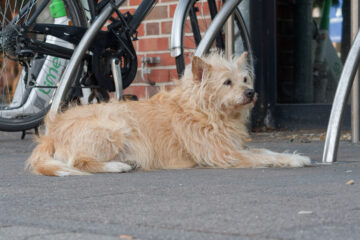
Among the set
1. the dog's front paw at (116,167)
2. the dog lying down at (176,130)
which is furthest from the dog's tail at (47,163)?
the dog's front paw at (116,167)

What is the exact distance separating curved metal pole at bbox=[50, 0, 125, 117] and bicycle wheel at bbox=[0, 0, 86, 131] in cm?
42

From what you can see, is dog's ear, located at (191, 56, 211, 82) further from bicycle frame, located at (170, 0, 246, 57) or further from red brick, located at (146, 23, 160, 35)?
red brick, located at (146, 23, 160, 35)

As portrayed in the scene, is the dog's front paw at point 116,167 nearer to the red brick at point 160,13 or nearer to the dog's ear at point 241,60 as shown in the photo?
the dog's ear at point 241,60

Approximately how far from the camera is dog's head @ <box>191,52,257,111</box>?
13.6 feet

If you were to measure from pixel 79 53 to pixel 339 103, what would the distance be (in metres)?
1.95

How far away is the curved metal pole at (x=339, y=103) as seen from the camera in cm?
369

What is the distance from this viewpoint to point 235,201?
2.65m

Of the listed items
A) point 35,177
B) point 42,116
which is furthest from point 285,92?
point 35,177

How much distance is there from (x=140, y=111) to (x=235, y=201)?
169 centimetres

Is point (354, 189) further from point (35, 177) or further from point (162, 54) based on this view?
point (162, 54)

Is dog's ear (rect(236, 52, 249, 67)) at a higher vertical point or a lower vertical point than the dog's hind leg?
higher

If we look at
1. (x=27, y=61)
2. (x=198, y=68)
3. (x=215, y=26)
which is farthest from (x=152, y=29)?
(x=198, y=68)

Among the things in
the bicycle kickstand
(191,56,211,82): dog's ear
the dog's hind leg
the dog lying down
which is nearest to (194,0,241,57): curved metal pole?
the dog lying down

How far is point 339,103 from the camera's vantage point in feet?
12.1
